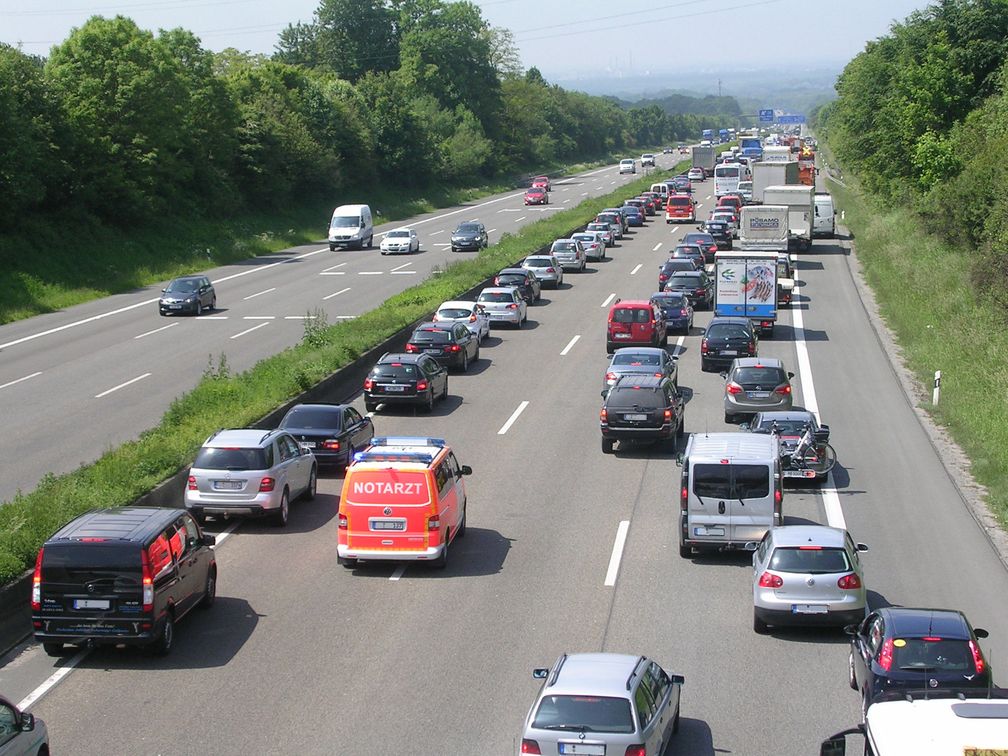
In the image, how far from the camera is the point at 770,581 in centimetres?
1744

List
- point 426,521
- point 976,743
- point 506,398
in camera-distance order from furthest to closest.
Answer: point 506,398 → point 426,521 → point 976,743

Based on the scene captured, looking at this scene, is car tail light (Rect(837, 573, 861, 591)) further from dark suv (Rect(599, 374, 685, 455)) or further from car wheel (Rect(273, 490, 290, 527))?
dark suv (Rect(599, 374, 685, 455))

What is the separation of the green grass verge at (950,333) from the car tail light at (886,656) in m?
10.7

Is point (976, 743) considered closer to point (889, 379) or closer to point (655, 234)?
point (889, 379)

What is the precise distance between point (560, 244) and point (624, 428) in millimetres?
35897

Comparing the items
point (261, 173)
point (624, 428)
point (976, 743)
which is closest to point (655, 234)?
point (261, 173)

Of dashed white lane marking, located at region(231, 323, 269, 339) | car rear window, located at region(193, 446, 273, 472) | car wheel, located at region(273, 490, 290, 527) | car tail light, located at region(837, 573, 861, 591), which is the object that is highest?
car rear window, located at region(193, 446, 273, 472)

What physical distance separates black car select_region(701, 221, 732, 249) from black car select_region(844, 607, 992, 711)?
55.7 meters

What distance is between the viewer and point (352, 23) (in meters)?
158

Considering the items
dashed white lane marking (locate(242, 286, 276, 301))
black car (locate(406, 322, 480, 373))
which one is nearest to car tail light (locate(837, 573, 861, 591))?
black car (locate(406, 322, 480, 373))

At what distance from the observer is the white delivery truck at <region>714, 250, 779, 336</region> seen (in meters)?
45.0

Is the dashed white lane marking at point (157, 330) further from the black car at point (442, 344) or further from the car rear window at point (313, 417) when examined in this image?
the car rear window at point (313, 417)

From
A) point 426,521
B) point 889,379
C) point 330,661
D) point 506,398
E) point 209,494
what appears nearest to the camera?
point 330,661

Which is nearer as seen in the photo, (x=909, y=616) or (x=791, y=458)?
(x=909, y=616)
